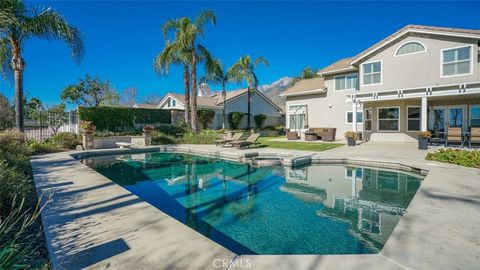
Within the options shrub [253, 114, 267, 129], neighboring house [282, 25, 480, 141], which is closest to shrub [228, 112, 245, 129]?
shrub [253, 114, 267, 129]

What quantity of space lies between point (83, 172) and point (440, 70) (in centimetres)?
1931

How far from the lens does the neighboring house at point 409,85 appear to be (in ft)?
47.8

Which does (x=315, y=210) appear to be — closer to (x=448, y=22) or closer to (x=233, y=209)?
(x=233, y=209)

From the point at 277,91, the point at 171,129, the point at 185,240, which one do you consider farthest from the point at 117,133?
the point at 277,91

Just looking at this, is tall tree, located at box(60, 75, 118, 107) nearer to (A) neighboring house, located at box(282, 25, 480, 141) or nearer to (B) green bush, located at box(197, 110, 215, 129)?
(B) green bush, located at box(197, 110, 215, 129)

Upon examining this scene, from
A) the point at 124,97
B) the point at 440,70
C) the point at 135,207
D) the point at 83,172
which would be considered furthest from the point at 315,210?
the point at 124,97

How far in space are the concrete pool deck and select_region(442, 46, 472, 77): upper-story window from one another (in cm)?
1227

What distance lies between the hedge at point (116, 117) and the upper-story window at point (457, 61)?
915 inches

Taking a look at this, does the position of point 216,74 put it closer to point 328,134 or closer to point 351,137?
point 328,134

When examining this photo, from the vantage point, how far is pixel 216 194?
7801mm

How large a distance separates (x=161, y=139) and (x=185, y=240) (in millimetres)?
17635

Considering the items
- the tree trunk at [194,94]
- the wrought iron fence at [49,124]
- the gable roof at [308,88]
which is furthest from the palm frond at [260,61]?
the wrought iron fence at [49,124]

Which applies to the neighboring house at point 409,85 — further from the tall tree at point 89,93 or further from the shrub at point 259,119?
the tall tree at point 89,93

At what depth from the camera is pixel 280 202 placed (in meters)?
6.98
